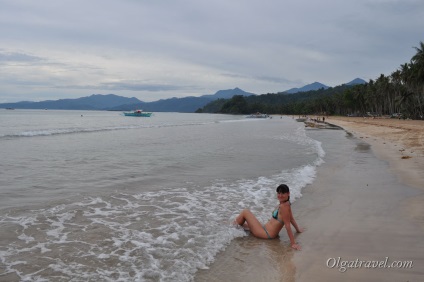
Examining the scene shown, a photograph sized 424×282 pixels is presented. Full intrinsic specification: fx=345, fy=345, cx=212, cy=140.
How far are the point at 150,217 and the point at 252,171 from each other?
708 cm

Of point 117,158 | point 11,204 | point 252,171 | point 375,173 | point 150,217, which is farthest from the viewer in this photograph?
point 117,158

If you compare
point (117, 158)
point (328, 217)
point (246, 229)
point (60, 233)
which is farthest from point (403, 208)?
point (117, 158)

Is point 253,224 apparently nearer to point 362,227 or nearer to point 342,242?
point 342,242

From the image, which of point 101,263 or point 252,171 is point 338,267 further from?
point 252,171

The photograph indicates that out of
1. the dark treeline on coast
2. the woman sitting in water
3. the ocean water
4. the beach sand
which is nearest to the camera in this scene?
the beach sand

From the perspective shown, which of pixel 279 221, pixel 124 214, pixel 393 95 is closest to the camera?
pixel 279 221

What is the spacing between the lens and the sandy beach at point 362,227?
468 centimetres

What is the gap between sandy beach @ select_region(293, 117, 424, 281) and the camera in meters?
4.68

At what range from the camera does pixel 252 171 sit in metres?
13.7

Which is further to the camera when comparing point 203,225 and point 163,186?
point 163,186

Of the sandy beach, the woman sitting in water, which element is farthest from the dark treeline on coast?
the woman sitting in water

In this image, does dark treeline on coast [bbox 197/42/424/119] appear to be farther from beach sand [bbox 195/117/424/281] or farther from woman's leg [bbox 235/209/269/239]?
woman's leg [bbox 235/209/269/239]

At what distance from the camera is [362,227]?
652 centimetres

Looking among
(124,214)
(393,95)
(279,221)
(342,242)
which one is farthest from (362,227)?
(393,95)
